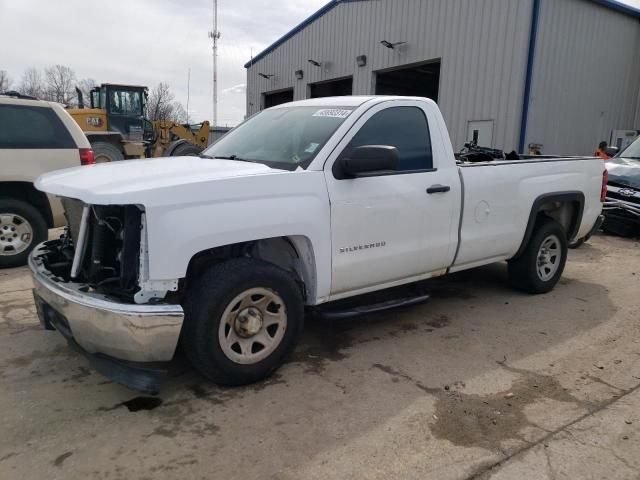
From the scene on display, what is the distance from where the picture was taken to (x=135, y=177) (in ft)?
10.3

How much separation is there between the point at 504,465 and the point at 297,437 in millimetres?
1107

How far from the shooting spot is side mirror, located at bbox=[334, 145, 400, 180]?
11.4ft

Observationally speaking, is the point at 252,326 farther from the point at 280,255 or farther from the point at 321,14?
the point at 321,14

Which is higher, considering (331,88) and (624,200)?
(331,88)

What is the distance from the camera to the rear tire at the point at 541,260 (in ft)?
17.6

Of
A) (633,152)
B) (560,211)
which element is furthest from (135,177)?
(633,152)

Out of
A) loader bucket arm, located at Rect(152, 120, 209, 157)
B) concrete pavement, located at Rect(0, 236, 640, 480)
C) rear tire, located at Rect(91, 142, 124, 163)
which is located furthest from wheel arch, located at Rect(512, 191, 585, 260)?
loader bucket arm, located at Rect(152, 120, 209, 157)

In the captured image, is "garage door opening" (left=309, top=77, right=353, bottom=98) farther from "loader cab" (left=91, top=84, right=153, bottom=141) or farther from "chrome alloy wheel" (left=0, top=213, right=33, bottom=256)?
"chrome alloy wheel" (left=0, top=213, right=33, bottom=256)

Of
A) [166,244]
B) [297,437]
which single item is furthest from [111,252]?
[297,437]

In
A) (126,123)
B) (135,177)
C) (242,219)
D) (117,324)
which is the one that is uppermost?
(126,123)

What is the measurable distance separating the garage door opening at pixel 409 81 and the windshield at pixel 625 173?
9.52 metres

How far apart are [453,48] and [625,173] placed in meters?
6.79

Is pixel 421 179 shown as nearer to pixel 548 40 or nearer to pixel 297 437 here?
pixel 297 437

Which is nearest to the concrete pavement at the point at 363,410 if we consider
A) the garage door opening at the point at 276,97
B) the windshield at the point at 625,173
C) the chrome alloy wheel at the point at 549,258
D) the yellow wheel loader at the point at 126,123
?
the chrome alloy wheel at the point at 549,258
